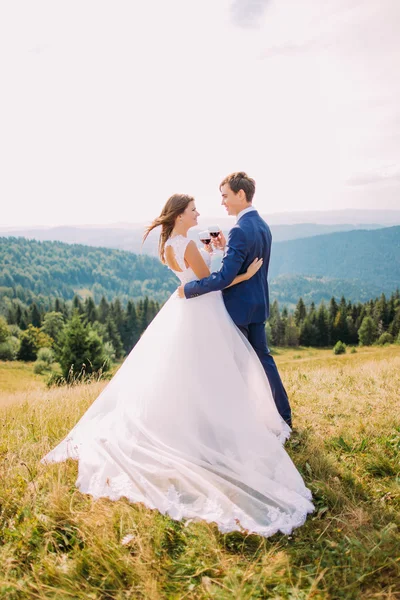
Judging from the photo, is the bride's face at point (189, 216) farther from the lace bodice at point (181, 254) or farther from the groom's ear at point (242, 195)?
the groom's ear at point (242, 195)

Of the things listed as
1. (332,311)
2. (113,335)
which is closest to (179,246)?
(113,335)

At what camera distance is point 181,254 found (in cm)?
513

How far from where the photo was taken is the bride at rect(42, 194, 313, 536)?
390 centimetres

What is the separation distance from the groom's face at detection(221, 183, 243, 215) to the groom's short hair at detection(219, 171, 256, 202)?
0.05 meters

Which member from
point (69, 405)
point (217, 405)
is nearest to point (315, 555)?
point (217, 405)

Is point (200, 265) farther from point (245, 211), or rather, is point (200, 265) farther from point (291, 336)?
point (291, 336)

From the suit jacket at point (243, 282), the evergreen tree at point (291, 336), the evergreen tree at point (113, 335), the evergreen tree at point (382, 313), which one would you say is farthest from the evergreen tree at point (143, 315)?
the suit jacket at point (243, 282)

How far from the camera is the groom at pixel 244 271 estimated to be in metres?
5.00

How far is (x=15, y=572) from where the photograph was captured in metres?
3.14

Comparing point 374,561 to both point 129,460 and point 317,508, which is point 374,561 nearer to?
point 317,508

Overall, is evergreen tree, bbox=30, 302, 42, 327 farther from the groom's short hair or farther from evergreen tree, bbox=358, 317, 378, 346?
the groom's short hair

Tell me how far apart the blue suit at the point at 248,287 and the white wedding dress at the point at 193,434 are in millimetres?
241

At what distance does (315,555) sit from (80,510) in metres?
2.09

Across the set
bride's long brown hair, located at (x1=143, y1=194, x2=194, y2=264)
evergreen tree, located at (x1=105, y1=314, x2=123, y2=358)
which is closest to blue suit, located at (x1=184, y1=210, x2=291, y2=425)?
bride's long brown hair, located at (x1=143, y1=194, x2=194, y2=264)
